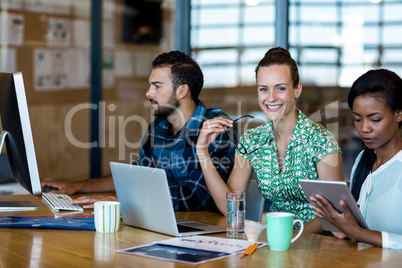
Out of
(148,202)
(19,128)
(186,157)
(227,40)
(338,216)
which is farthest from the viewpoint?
(227,40)

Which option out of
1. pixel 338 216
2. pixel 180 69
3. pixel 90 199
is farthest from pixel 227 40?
pixel 338 216

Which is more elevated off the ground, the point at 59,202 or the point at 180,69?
the point at 180,69

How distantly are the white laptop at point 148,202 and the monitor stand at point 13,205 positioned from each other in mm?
482

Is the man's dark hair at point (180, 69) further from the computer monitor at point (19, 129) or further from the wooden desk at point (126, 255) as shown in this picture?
the wooden desk at point (126, 255)

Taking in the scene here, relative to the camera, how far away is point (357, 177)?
209 cm

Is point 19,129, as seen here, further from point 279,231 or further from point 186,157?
point 279,231

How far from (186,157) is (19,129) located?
31.5 inches

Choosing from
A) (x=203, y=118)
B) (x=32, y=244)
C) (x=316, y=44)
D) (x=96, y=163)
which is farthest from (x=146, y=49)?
(x=32, y=244)

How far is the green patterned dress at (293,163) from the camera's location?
216 cm

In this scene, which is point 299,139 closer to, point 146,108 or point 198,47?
point 198,47

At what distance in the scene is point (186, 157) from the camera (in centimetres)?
247

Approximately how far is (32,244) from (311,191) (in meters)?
0.81

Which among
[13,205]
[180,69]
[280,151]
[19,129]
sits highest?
[180,69]

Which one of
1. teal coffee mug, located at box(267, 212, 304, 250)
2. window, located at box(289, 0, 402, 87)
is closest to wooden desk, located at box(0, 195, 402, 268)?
teal coffee mug, located at box(267, 212, 304, 250)
